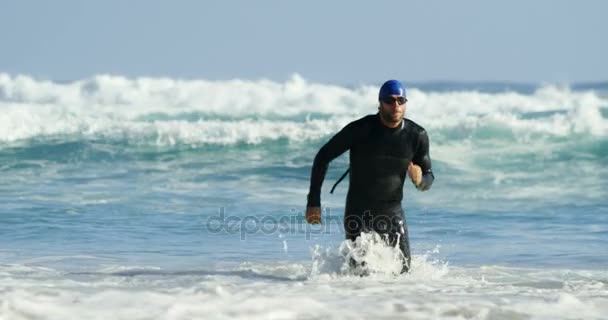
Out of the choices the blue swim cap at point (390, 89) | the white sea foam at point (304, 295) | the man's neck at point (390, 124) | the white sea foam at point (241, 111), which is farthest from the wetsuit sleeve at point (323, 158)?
the white sea foam at point (241, 111)

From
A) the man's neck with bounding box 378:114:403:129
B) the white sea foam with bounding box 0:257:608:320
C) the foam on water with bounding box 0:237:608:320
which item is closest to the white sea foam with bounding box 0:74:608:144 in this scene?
the foam on water with bounding box 0:237:608:320

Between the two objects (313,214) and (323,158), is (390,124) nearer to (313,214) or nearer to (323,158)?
(323,158)

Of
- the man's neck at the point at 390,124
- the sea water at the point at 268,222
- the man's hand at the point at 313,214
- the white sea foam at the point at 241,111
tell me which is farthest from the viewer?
the white sea foam at the point at 241,111

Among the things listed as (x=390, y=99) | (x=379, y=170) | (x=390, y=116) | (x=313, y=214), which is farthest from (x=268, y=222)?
(x=390, y=99)

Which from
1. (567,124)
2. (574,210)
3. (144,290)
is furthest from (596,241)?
(567,124)

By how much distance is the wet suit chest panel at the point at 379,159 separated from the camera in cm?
766

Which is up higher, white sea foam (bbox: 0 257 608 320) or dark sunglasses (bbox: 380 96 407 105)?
dark sunglasses (bbox: 380 96 407 105)

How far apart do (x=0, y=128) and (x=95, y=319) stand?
18545 mm

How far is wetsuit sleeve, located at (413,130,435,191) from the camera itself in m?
7.65

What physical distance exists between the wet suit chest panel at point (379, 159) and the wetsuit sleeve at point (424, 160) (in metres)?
0.04

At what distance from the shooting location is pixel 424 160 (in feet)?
25.6

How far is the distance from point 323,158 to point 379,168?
0.43 metres

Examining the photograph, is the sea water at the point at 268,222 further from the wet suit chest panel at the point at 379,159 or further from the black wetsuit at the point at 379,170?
the wet suit chest panel at the point at 379,159

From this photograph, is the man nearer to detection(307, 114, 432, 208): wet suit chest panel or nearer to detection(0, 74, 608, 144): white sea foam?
detection(307, 114, 432, 208): wet suit chest panel
